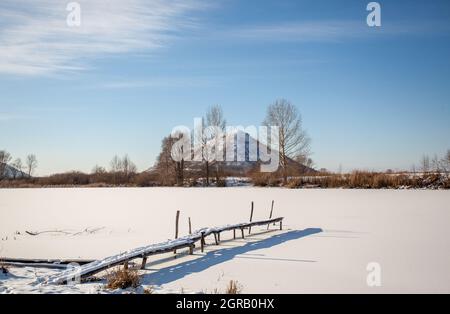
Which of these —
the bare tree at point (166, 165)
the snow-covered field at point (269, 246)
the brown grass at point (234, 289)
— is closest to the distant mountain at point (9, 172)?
the bare tree at point (166, 165)

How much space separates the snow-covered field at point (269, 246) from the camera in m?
7.53

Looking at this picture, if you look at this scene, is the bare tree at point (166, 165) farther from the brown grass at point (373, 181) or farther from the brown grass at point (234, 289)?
the brown grass at point (234, 289)

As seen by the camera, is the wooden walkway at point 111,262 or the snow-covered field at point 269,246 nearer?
the wooden walkway at point 111,262

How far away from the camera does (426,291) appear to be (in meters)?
6.99

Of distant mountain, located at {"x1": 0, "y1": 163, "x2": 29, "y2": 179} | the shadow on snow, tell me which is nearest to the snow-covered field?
the shadow on snow

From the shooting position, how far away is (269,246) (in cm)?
1139

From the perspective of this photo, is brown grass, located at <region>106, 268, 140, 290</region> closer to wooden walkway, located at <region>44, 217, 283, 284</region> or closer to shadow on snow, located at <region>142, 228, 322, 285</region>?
shadow on snow, located at <region>142, 228, 322, 285</region>

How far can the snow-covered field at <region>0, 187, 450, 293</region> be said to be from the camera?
753cm

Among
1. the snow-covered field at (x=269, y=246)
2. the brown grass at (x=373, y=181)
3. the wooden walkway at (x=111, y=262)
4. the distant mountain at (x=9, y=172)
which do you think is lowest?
the snow-covered field at (x=269, y=246)

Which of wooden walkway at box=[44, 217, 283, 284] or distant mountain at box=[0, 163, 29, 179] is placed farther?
distant mountain at box=[0, 163, 29, 179]

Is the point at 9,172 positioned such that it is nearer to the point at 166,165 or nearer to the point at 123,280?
the point at 166,165

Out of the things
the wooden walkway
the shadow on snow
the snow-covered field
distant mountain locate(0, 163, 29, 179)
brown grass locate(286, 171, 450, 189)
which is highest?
distant mountain locate(0, 163, 29, 179)

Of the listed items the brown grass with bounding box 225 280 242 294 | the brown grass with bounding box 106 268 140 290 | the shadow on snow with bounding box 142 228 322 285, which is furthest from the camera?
the shadow on snow with bounding box 142 228 322 285

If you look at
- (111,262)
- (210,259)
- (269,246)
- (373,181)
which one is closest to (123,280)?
(111,262)
